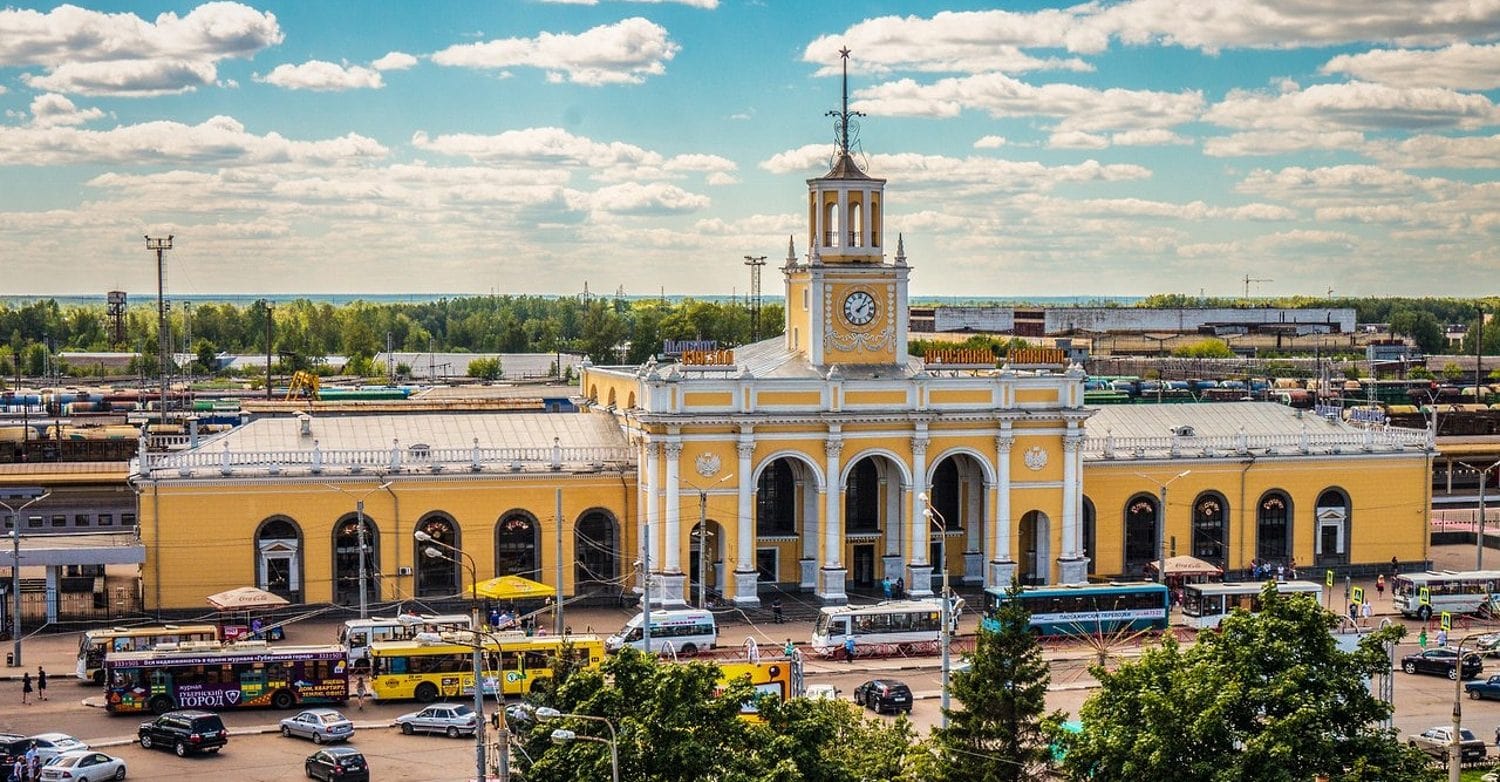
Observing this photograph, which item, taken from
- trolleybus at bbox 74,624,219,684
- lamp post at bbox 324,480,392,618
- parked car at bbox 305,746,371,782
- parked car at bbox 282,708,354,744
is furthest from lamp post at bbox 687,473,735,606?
parked car at bbox 305,746,371,782

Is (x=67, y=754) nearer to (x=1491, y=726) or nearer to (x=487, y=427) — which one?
(x=487, y=427)

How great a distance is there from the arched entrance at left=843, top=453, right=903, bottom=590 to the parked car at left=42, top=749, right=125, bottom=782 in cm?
2508

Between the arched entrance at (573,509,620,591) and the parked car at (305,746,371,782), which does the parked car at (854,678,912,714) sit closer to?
the parked car at (305,746,371,782)

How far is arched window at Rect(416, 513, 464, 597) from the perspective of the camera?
53344mm

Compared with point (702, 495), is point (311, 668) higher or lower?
lower

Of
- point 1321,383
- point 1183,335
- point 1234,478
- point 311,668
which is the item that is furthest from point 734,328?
point 311,668

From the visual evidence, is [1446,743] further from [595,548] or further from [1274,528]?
[595,548]

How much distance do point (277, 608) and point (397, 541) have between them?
3.84m

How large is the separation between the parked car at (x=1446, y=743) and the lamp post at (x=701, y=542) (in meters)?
19.2

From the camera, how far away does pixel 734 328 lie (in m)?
163

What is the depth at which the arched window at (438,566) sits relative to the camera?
53344mm

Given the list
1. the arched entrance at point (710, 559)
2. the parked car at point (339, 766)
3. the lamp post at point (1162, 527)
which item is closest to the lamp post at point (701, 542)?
the arched entrance at point (710, 559)

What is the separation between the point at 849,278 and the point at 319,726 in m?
23.0

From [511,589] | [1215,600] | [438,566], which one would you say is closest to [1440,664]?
[1215,600]
